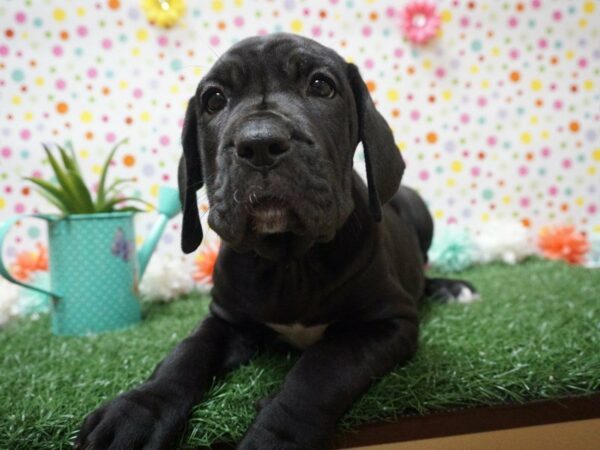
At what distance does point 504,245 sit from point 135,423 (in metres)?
2.39

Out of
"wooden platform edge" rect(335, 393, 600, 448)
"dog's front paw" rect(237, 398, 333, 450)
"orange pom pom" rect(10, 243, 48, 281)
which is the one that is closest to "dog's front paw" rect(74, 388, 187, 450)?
"dog's front paw" rect(237, 398, 333, 450)

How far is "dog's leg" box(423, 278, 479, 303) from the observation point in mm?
1968

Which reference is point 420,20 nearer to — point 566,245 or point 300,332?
point 566,245

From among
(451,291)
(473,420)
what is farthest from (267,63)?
(451,291)

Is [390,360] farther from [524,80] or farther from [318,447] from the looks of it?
[524,80]

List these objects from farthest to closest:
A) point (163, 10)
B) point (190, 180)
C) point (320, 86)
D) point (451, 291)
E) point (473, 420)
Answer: point (163, 10) → point (451, 291) → point (190, 180) → point (320, 86) → point (473, 420)

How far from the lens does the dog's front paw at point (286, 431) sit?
894 millimetres

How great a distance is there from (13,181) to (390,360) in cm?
226

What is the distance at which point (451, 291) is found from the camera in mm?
2006

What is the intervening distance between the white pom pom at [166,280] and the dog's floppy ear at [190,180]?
97 cm

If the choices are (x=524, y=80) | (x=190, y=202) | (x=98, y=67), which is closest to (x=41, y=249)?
(x=98, y=67)

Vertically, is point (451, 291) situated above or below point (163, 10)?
below

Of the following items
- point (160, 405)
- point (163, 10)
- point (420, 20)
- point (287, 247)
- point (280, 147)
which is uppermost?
point (163, 10)

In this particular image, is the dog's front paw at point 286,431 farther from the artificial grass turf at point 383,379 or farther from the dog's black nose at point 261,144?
the dog's black nose at point 261,144
